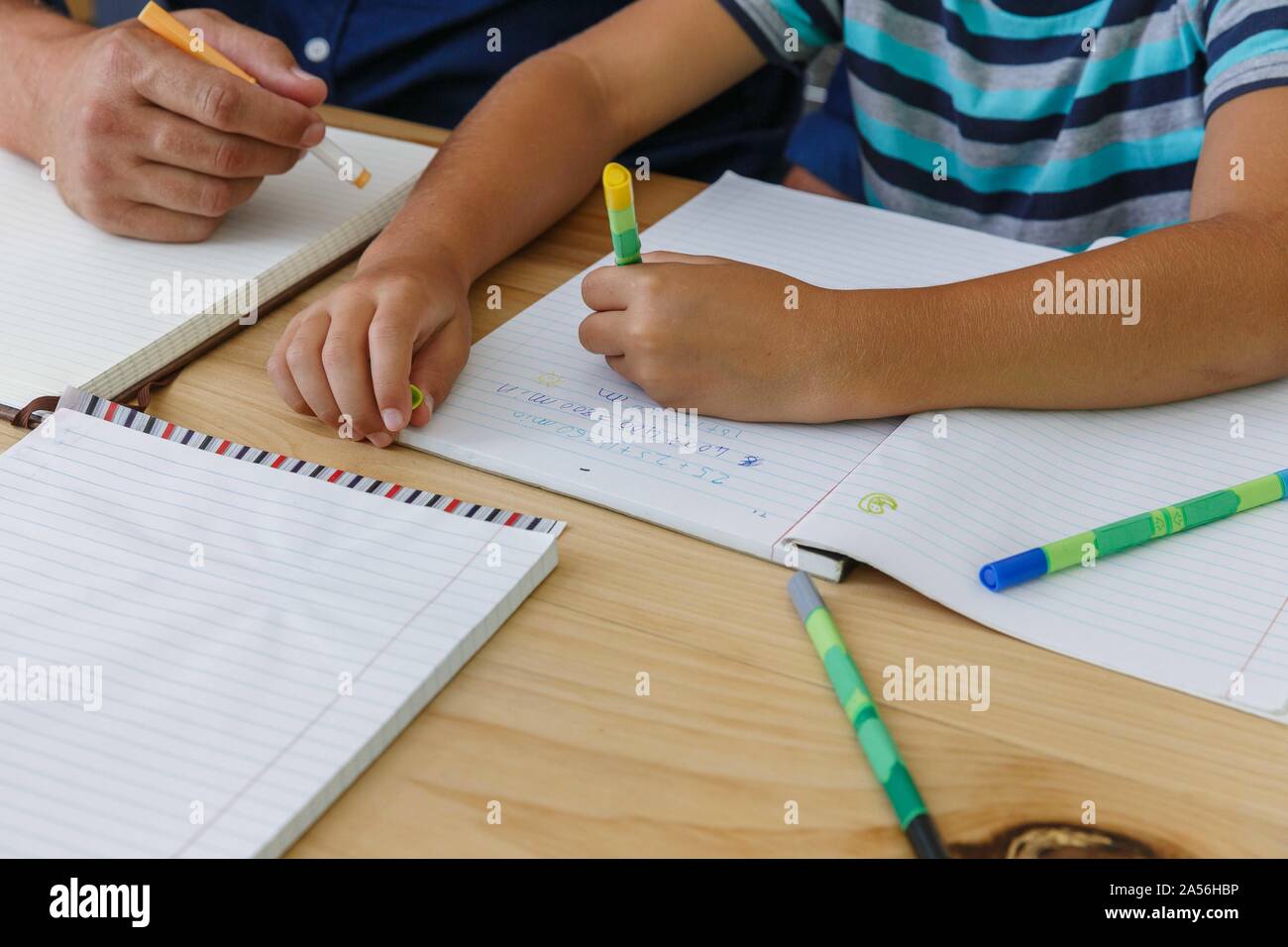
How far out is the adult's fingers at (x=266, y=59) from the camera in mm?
857

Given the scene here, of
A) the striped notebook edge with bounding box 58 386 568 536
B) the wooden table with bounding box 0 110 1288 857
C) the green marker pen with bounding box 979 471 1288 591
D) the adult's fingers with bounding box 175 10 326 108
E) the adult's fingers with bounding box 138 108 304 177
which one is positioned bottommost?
the wooden table with bounding box 0 110 1288 857

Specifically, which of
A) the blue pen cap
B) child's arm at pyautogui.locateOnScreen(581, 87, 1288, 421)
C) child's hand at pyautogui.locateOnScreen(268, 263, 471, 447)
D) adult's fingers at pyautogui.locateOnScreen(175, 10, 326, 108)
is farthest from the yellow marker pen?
the blue pen cap

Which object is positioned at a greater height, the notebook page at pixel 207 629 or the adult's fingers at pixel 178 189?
the adult's fingers at pixel 178 189

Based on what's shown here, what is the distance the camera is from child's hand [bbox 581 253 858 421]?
673mm

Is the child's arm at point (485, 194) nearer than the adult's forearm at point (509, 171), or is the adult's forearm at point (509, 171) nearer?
the child's arm at point (485, 194)

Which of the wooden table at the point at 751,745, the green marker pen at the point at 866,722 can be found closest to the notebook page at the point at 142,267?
the wooden table at the point at 751,745

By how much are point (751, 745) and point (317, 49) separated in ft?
3.07

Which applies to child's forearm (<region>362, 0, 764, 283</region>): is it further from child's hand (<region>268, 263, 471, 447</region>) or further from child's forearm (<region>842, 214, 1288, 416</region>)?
child's forearm (<region>842, 214, 1288, 416</region>)

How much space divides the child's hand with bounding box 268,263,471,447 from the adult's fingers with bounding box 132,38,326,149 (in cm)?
17

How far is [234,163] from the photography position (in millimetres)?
844

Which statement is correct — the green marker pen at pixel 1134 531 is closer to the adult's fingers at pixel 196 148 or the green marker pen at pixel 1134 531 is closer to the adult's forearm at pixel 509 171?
the adult's forearm at pixel 509 171

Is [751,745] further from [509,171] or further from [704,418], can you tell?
[509,171]

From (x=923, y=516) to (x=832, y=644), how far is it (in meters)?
0.10

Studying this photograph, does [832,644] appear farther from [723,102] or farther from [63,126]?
[723,102]
